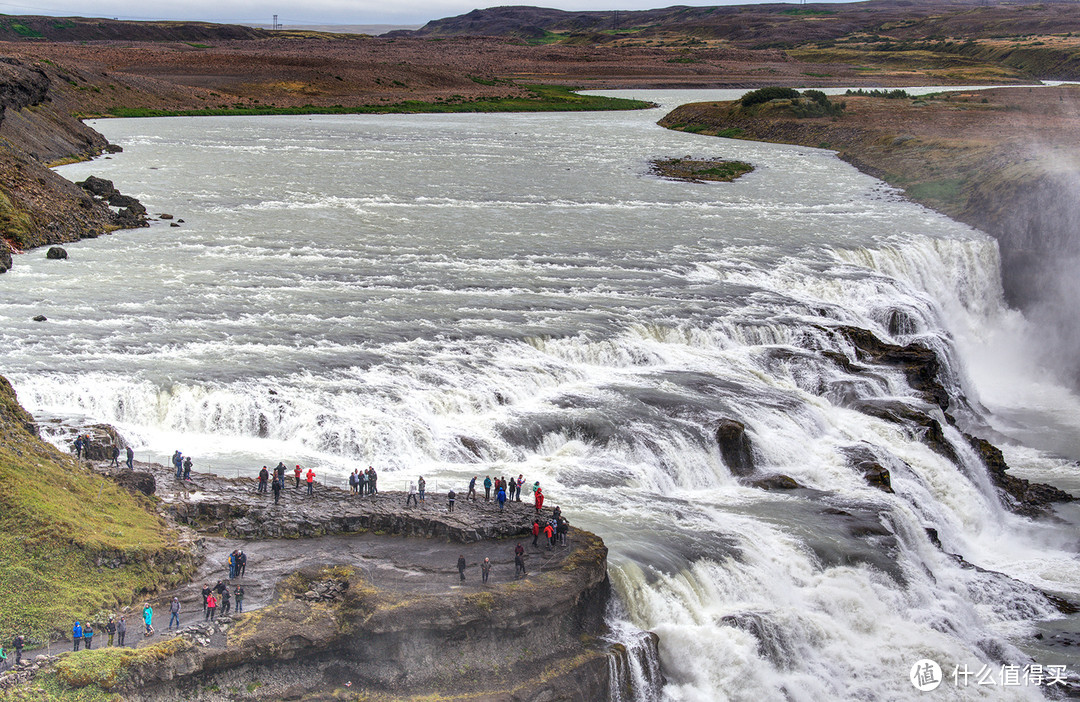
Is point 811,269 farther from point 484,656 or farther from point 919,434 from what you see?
point 484,656

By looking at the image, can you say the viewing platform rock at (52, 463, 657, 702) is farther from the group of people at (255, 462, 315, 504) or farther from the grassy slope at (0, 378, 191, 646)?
the grassy slope at (0, 378, 191, 646)

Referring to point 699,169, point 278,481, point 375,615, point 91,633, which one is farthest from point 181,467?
point 699,169

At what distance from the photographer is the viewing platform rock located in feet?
68.8

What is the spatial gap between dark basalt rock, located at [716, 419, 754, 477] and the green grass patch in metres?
98.7

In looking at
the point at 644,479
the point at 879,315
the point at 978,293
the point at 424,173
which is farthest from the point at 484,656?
the point at 424,173

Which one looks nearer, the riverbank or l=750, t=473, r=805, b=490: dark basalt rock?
l=750, t=473, r=805, b=490: dark basalt rock

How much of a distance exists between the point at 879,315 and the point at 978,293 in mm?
12359

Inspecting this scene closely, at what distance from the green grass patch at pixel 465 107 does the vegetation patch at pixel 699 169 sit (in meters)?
55.5

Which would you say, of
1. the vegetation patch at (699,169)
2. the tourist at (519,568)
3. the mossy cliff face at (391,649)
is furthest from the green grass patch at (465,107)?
the mossy cliff face at (391,649)

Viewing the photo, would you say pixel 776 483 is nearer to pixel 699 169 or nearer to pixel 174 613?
pixel 174 613

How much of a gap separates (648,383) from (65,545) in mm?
22177

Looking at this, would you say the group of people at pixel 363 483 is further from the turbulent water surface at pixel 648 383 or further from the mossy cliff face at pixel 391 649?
the mossy cliff face at pixel 391 649

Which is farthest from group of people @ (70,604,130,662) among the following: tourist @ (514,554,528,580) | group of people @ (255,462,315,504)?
tourist @ (514,554,528,580)

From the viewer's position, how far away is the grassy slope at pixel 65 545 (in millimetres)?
21234
